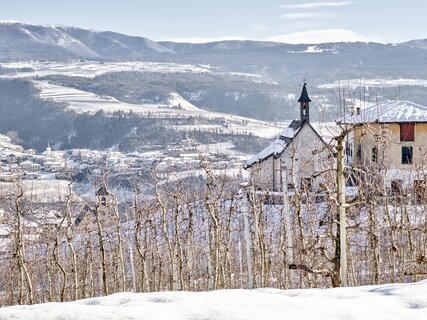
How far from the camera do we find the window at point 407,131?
2320 inches

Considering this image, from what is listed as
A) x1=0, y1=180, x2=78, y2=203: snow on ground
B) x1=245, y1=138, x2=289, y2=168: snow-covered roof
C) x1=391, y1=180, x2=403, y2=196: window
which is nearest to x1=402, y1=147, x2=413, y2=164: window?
x1=245, y1=138, x2=289, y2=168: snow-covered roof

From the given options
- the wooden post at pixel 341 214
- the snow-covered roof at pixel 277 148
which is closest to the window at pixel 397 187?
the snow-covered roof at pixel 277 148

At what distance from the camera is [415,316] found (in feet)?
37.4

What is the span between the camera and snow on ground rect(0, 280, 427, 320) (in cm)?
1141

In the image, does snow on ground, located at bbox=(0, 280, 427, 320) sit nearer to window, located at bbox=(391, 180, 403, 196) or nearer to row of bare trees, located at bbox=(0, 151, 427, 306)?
row of bare trees, located at bbox=(0, 151, 427, 306)

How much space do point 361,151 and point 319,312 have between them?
45744mm

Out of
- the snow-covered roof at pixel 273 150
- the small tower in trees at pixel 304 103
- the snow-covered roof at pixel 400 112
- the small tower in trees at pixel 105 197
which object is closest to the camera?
the small tower in trees at pixel 105 197

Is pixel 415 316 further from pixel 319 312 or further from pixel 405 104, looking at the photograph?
pixel 405 104

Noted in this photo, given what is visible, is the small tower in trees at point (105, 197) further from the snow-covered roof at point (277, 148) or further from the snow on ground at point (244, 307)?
the snow-covered roof at point (277, 148)

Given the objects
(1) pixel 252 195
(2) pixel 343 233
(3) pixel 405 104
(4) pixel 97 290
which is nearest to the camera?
(2) pixel 343 233

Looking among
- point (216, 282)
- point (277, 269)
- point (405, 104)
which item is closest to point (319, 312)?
point (216, 282)

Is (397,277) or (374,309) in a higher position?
(374,309)

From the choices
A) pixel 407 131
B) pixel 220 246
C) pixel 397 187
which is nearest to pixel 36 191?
pixel 407 131

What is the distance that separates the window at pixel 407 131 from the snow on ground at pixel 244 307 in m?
47.4
